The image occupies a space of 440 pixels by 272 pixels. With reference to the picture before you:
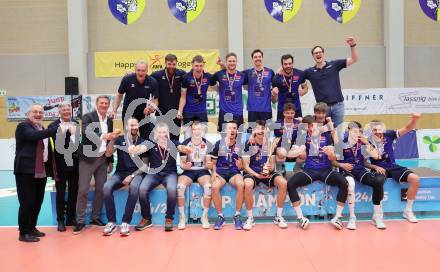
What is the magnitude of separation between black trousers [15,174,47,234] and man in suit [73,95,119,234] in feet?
1.75

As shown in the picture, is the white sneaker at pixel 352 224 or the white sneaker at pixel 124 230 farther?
the white sneaker at pixel 352 224

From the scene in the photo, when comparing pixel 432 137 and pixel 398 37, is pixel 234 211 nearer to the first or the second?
pixel 432 137

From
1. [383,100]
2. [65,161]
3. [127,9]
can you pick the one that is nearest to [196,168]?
[65,161]

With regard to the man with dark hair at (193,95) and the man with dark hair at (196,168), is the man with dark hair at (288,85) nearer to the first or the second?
the man with dark hair at (193,95)

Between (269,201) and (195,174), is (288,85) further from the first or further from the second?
(195,174)

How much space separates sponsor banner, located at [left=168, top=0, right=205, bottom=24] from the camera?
1470 centimetres

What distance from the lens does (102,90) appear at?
15.0 meters

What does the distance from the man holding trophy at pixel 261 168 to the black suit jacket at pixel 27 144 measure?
2589 mm

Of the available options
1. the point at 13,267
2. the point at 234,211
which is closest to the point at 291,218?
the point at 234,211

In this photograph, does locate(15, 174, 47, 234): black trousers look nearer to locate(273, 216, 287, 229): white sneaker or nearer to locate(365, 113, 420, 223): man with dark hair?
locate(273, 216, 287, 229): white sneaker

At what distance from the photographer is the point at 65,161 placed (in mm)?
5266

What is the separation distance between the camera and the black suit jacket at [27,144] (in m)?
4.73

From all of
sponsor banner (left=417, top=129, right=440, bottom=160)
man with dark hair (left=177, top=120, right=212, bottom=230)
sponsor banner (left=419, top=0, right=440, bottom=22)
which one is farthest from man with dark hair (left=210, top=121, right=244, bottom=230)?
sponsor banner (left=419, top=0, right=440, bottom=22)

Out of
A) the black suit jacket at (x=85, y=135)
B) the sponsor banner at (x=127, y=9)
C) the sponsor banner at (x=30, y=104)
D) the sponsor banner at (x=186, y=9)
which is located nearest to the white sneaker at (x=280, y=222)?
the black suit jacket at (x=85, y=135)
